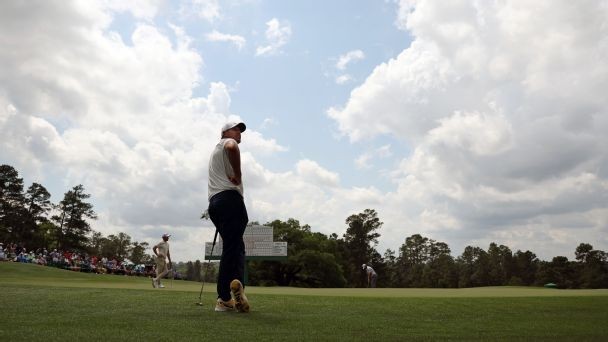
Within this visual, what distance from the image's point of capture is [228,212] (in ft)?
22.1

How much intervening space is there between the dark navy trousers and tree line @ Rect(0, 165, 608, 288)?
67.3m

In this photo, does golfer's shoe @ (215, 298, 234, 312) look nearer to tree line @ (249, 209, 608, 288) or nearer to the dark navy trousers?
the dark navy trousers

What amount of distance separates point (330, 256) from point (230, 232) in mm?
70852

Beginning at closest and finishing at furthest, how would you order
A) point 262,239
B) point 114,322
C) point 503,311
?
point 114,322 < point 503,311 < point 262,239

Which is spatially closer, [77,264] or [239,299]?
[239,299]

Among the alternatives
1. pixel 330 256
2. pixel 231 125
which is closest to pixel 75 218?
pixel 330 256

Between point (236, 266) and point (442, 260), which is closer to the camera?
point (236, 266)

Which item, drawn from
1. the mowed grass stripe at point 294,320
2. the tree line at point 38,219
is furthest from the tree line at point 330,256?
the mowed grass stripe at point 294,320

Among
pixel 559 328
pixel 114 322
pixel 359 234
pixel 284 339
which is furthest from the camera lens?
pixel 359 234

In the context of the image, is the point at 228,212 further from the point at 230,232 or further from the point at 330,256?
the point at 330,256

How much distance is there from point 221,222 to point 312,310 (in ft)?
5.67

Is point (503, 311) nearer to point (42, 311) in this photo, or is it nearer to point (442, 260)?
point (42, 311)

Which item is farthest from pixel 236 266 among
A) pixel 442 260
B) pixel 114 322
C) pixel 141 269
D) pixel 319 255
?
pixel 442 260

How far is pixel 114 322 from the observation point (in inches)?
203
